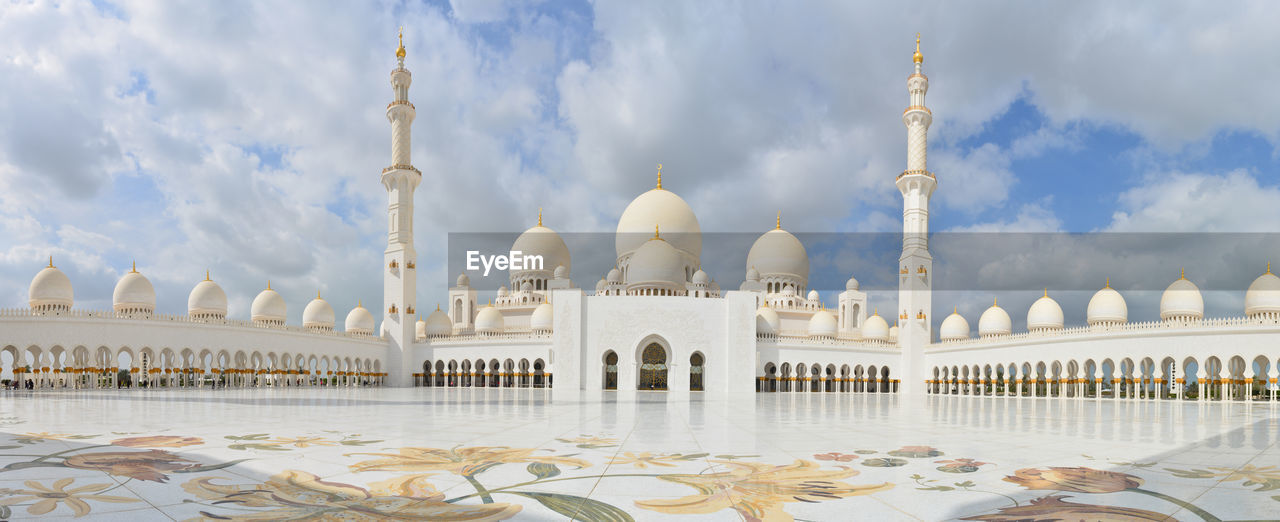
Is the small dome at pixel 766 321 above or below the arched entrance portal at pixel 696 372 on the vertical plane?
above

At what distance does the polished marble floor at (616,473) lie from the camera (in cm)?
366

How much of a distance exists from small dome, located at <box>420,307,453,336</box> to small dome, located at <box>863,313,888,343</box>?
2025 cm

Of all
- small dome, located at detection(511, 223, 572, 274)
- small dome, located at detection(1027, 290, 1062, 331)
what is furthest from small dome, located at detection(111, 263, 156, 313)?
small dome, located at detection(1027, 290, 1062, 331)

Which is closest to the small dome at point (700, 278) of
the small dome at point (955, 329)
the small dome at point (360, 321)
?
the small dome at point (955, 329)

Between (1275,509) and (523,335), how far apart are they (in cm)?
→ 3209

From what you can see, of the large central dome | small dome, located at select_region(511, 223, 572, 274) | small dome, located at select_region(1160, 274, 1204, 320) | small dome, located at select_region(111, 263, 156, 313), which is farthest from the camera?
small dome, located at select_region(511, 223, 572, 274)

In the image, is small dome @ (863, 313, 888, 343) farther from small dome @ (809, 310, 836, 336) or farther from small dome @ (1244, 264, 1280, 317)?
small dome @ (1244, 264, 1280, 317)

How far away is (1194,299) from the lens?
1045 inches

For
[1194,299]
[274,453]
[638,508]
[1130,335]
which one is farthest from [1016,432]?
[1194,299]

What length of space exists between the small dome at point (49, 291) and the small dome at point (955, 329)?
115 feet

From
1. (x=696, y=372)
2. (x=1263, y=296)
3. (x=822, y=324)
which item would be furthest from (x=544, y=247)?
(x=1263, y=296)

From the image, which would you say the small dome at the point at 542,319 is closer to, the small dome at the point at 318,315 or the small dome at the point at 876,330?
the small dome at the point at 318,315

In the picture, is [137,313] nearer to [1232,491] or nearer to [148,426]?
[148,426]

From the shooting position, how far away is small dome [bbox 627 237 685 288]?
1337 inches
